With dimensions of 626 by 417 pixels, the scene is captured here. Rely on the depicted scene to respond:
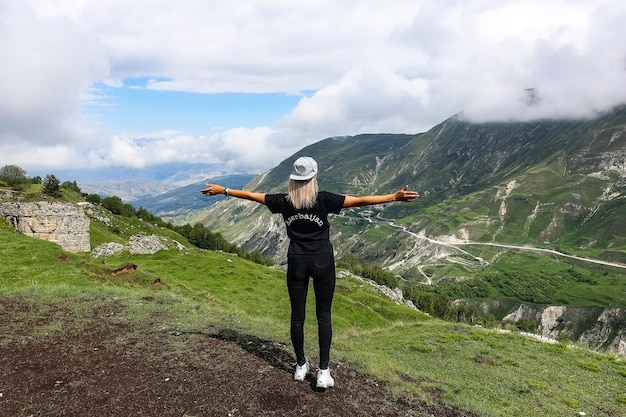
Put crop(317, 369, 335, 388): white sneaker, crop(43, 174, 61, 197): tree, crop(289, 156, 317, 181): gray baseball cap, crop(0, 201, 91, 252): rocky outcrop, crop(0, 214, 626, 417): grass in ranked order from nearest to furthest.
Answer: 1. crop(289, 156, 317, 181): gray baseball cap
2. crop(317, 369, 335, 388): white sneaker
3. crop(0, 214, 626, 417): grass
4. crop(0, 201, 91, 252): rocky outcrop
5. crop(43, 174, 61, 197): tree

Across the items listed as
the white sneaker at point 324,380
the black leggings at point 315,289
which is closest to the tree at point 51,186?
the black leggings at point 315,289

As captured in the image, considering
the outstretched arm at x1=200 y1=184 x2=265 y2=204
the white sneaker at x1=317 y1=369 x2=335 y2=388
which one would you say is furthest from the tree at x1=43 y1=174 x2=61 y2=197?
the white sneaker at x1=317 y1=369 x2=335 y2=388

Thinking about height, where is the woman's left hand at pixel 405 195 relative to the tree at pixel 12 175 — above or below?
below

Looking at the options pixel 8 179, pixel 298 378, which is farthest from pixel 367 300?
pixel 8 179

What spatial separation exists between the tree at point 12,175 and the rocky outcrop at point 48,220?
2136 inches

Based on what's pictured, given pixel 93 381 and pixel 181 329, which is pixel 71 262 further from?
pixel 93 381

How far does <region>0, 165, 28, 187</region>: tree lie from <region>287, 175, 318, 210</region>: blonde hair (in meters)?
120

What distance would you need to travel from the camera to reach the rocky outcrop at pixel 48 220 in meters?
59.5

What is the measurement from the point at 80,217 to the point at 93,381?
2395 inches

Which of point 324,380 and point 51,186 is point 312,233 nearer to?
point 324,380

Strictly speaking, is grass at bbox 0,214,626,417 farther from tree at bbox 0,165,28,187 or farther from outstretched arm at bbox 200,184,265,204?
tree at bbox 0,165,28,187

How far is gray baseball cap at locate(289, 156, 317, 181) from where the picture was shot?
414 inches

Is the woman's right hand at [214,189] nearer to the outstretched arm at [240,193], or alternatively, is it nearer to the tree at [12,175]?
the outstretched arm at [240,193]

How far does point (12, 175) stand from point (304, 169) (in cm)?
13636
